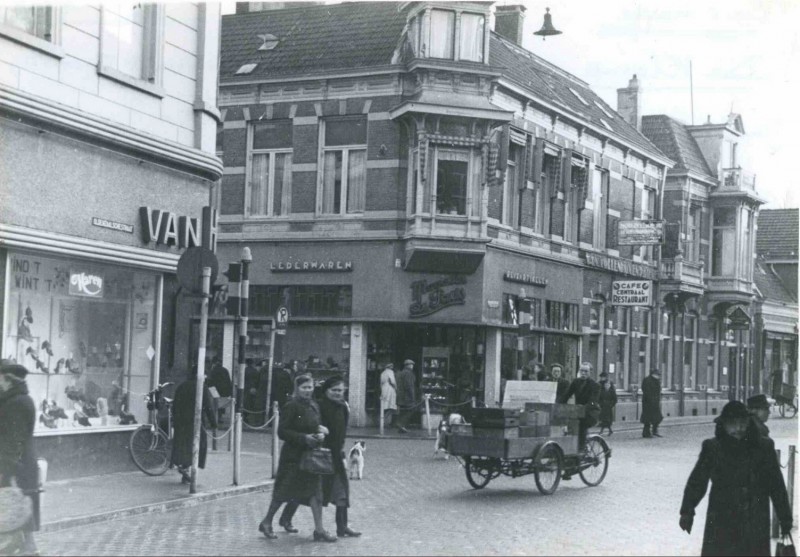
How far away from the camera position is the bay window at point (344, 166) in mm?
30781

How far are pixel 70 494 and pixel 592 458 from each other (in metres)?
7.50

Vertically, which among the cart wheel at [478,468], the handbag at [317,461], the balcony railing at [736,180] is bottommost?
the cart wheel at [478,468]

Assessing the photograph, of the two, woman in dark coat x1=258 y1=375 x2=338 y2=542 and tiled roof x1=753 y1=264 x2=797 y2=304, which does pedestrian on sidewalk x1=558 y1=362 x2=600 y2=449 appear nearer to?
woman in dark coat x1=258 y1=375 x2=338 y2=542

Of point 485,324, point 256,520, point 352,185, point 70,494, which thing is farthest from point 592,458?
point 352,185

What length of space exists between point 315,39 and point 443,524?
22338mm

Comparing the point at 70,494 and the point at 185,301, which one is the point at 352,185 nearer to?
the point at 185,301

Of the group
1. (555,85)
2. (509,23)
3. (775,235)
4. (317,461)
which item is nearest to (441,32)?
(555,85)

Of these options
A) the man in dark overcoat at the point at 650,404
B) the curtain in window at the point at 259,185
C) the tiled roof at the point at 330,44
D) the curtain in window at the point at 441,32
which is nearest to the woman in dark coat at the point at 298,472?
the man in dark overcoat at the point at 650,404

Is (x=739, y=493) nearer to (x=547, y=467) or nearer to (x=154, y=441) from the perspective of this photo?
(x=547, y=467)

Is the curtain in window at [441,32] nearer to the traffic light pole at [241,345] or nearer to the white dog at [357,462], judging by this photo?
the traffic light pole at [241,345]

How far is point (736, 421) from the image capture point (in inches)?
335

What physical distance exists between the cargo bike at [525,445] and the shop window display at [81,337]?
4845mm

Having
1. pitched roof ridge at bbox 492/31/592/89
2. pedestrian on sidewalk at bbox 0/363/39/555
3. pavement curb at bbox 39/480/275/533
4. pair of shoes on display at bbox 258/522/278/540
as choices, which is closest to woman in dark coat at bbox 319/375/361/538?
pair of shoes on display at bbox 258/522/278/540

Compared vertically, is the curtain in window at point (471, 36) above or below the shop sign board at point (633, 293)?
above
